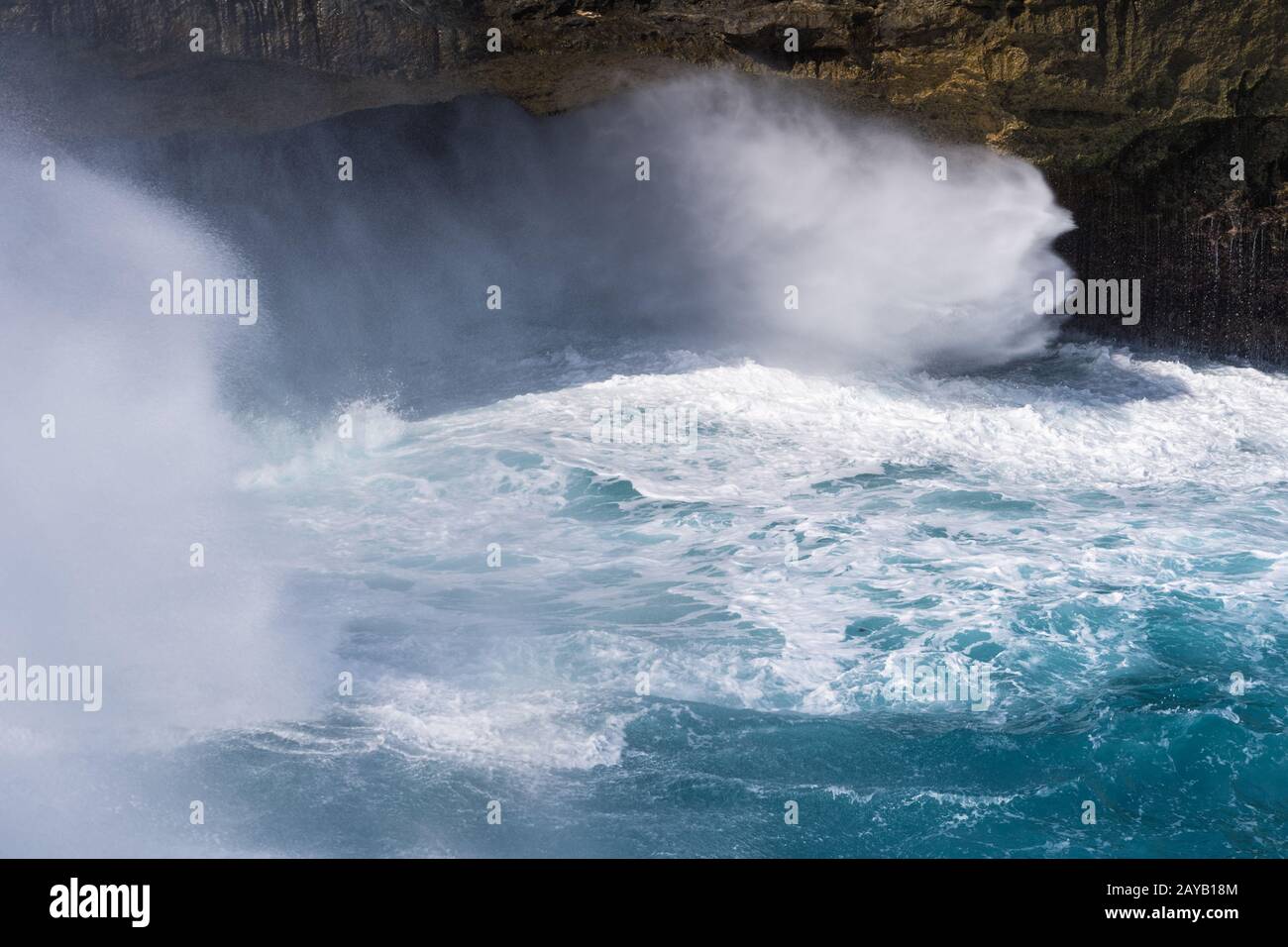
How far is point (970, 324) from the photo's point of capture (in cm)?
1432

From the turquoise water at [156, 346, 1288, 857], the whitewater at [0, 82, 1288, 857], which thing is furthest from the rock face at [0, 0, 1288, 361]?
the turquoise water at [156, 346, 1288, 857]

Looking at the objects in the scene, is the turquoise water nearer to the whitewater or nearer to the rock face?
the whitewater

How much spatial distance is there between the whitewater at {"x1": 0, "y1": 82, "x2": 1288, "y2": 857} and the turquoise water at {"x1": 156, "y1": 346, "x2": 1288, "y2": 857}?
0.03 metres

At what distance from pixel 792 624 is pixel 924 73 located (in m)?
7.77

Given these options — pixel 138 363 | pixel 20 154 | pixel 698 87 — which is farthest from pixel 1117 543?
pixel 20 154

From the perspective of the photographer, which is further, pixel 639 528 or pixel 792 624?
pixel 639 528

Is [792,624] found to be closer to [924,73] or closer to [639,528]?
[639,528]

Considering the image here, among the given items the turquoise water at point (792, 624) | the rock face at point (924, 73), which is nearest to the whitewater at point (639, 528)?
the turquoise water at point (792, 624)

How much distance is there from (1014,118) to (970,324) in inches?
91.2

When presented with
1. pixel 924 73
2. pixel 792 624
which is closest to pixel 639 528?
pixel 792 624

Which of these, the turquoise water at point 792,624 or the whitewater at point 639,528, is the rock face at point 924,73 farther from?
the turquoise water at point 792,624

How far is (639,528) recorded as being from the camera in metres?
10.0

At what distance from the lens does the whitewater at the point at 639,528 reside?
6297 mm

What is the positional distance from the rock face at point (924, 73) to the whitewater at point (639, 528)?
0.61 meters
